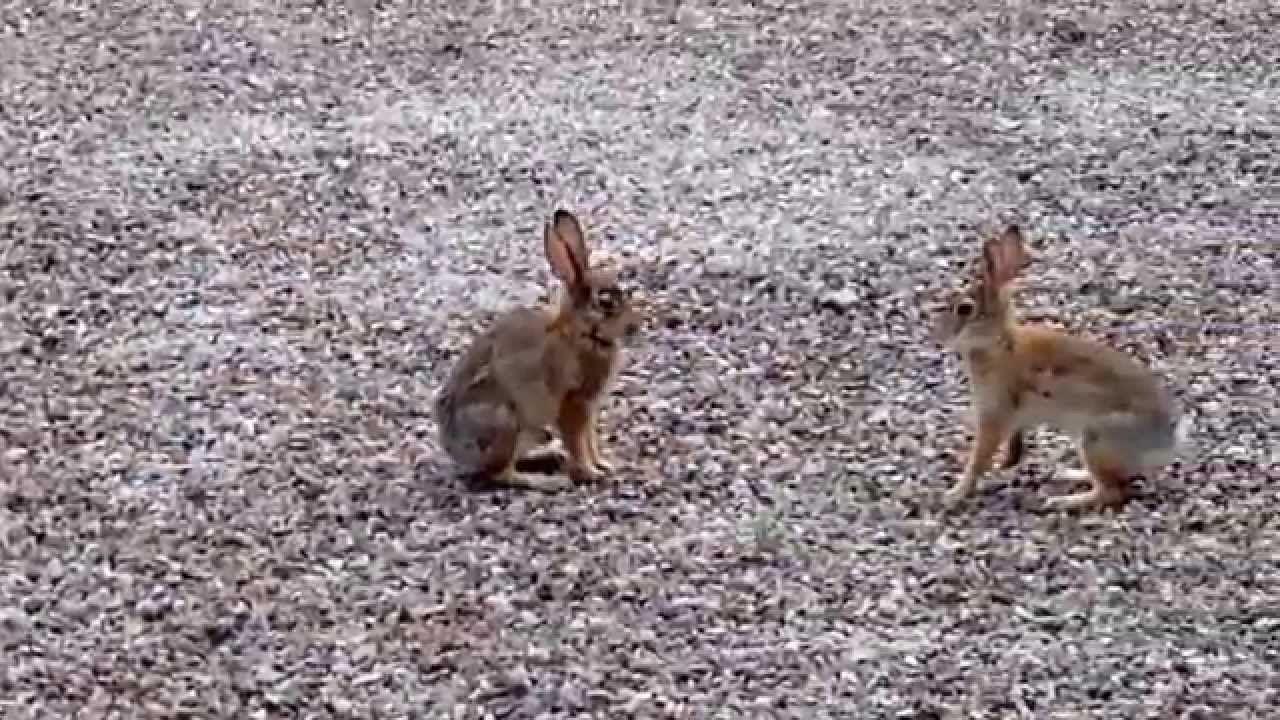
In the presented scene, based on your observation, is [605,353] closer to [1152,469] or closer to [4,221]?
[1152,469]

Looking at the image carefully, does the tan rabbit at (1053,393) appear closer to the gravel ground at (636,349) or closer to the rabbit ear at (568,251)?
the gravel ground at (636,349)

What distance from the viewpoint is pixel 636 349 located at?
19.9 ft

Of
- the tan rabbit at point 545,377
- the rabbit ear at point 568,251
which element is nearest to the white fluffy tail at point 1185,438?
the tan rabbit at point 545,377

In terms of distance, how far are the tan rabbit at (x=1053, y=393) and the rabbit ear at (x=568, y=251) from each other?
76cm

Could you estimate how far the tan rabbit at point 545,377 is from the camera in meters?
5.30

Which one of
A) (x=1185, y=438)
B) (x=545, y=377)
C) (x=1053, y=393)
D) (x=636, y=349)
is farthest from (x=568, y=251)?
(x=1185, y=438)

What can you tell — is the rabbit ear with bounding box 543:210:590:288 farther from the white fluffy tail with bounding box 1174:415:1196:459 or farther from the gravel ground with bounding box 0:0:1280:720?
the white fluffy tail with bounding box 1174:415:1196:459

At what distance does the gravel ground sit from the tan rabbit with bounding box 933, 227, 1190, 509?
0.37ft

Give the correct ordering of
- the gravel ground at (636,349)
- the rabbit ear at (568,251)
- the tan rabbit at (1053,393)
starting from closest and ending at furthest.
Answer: the gravel ground at (636,349), the tan rabbit at (1053,393), the rabbit ear at (568,251)

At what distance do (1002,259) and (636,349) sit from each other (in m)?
1.15

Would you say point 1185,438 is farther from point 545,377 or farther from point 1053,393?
point 545,377

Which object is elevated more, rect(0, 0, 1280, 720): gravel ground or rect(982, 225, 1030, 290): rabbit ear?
rect(982, 225, 1030, 290): rabbit ear

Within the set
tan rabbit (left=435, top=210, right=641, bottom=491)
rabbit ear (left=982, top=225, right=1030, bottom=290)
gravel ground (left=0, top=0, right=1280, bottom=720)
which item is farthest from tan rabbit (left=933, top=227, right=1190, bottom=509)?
tan rabbit (left=435, top=210, right=641, bottom=491)

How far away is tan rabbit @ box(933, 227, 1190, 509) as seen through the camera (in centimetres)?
513
